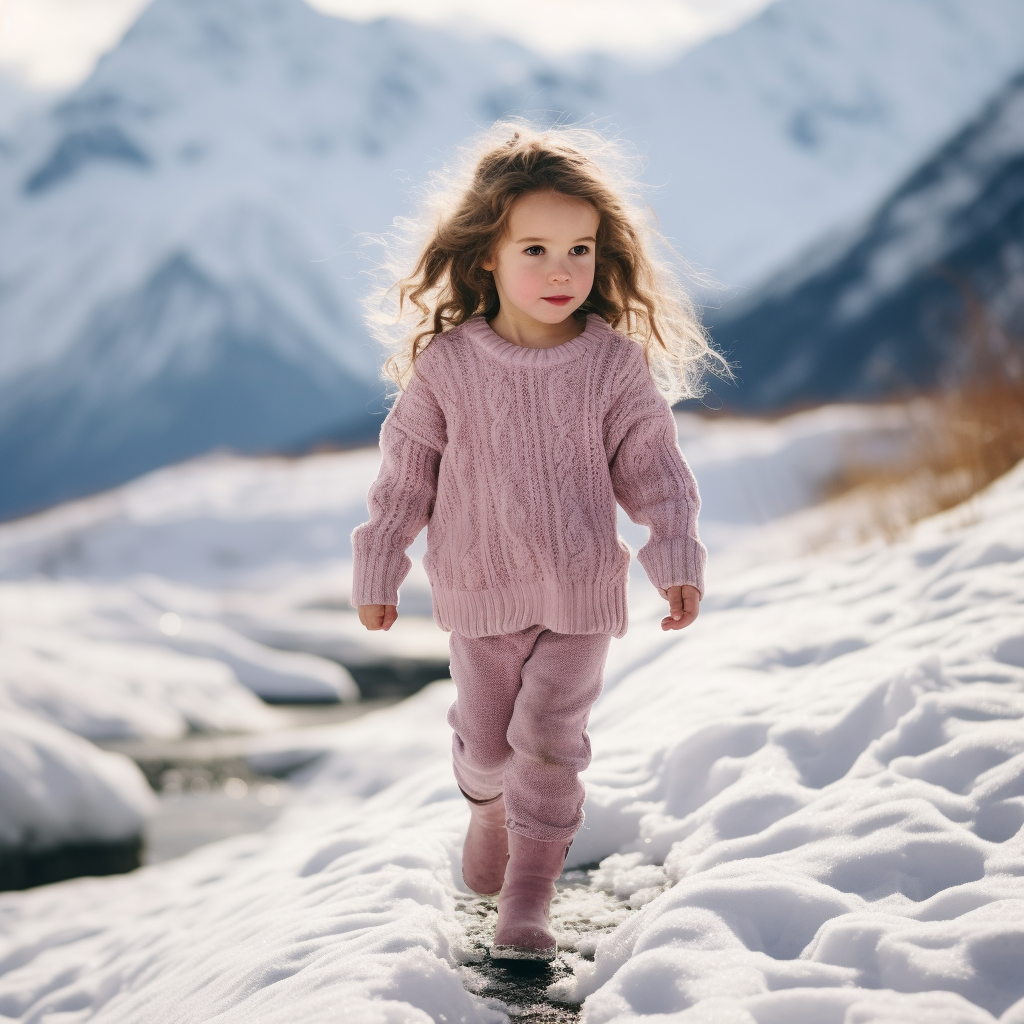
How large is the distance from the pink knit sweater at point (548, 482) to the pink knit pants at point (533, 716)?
62 mm

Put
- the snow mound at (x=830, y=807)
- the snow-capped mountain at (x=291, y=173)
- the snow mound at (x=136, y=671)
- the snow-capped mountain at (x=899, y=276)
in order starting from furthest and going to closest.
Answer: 1. the snow-capped mountain at (x=291, y=173)
2. the snow-capped mountain at (x=899, y=276)
3. the snow mound at (x=136, y=671)
4. the snow mound at (x=830, y=807)

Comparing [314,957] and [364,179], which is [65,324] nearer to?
[364,179]

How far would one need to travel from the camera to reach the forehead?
199cm

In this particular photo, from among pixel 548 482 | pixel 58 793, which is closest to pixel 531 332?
pixel 548 482

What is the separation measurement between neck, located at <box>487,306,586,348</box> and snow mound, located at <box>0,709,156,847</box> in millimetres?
3070

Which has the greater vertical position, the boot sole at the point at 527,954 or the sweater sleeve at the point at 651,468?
the sweater sleeve at the point at 651,468

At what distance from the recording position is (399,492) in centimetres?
214

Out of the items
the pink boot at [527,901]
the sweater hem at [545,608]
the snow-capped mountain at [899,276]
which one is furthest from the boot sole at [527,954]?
the snow-capped mountain at [899,276]

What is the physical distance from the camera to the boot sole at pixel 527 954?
6.25 feet

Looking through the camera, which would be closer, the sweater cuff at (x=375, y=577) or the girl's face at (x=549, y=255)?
the girl's face at (x=549, y=255)

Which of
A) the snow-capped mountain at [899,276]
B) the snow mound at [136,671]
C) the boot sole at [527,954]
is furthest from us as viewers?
the snow-capped mountain at [899,276]

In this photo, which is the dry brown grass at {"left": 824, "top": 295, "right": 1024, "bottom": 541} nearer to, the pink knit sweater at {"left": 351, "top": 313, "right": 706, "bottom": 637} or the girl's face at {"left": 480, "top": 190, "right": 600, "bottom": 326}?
the pink knit sweater at {"left": 351, "top": 313, "right": 706, "bottom": 637}

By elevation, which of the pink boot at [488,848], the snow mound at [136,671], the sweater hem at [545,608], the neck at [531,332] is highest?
the snow mound at [136,671]

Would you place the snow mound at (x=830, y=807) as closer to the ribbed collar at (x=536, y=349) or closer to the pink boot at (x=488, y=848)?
the pink boot at (x=488, y=848)
